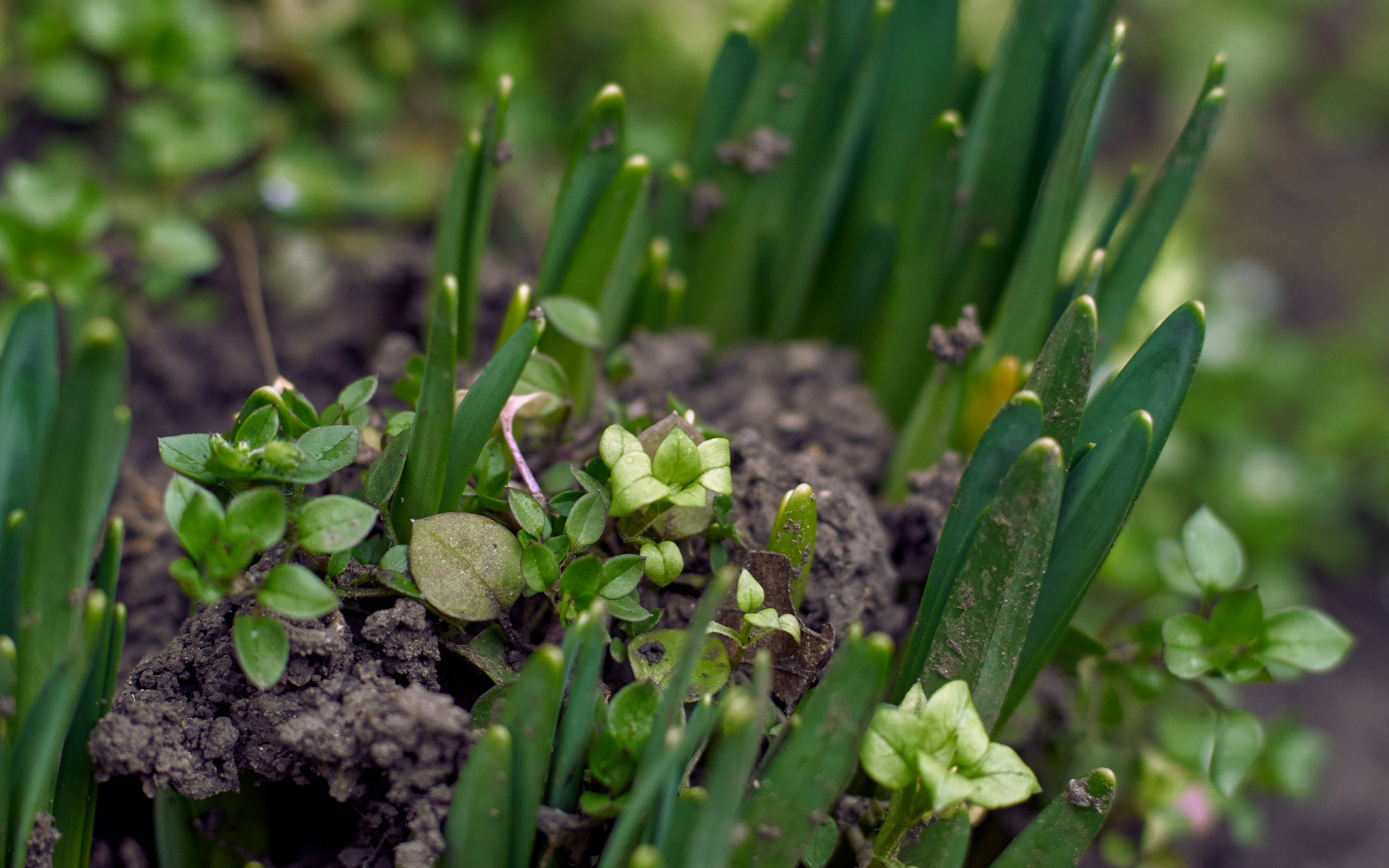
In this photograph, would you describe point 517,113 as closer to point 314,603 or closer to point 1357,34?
point 314,603

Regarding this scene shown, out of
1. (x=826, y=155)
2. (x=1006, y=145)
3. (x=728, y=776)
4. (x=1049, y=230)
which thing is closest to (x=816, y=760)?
(x=728, y=776)

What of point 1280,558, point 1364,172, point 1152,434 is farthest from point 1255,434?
point 1152,434

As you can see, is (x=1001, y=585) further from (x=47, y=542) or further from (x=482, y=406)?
(x=47, y=542)

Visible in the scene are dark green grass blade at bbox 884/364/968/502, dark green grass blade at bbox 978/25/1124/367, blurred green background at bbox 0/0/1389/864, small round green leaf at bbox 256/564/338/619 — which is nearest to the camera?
small round green leaf at bbox 256/564/338/619

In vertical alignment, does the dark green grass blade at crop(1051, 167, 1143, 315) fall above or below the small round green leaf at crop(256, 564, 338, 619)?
above

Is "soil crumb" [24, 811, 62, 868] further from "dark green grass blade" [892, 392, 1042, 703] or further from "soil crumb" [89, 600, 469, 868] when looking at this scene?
"dark green grass blade" [892, 392, 1042, 703]

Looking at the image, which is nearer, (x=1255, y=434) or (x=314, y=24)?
(x=314, y=24)

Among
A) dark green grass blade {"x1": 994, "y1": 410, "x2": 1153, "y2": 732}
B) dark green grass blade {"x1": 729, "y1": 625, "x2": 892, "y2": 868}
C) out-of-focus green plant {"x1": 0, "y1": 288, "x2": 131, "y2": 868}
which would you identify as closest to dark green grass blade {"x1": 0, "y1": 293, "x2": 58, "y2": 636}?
out-of-focus green plant {"x1": 0, "y1": 288, "x2": 131, "y2": 868}
